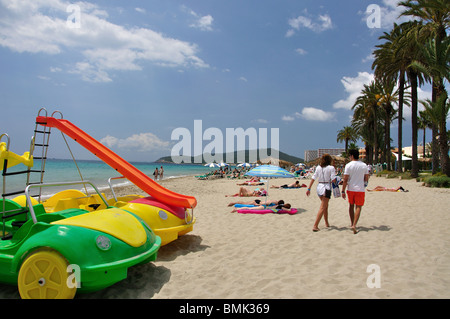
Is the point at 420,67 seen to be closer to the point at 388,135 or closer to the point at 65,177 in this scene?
the point at 388,135

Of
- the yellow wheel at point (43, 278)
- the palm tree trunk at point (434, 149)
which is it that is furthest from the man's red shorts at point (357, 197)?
the palm tree trunk at point (434, 149)

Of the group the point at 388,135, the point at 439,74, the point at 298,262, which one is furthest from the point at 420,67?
the point at 298,262

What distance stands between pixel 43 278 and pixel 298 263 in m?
3.60

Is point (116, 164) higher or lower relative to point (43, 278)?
higher

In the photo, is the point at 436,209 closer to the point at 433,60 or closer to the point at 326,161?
the point at 326,161

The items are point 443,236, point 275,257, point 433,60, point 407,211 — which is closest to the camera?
point 275,257

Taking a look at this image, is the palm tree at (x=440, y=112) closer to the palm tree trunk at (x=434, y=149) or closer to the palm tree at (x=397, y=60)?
the palm tree trunk at (x=434, y=149)

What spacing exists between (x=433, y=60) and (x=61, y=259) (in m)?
21.4

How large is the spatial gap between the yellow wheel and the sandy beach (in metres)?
0.44

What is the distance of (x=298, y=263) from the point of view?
15.6 ft

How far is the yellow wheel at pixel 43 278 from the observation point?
3166 mm

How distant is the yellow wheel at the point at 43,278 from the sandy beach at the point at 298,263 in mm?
437

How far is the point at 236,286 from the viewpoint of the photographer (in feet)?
12.8
